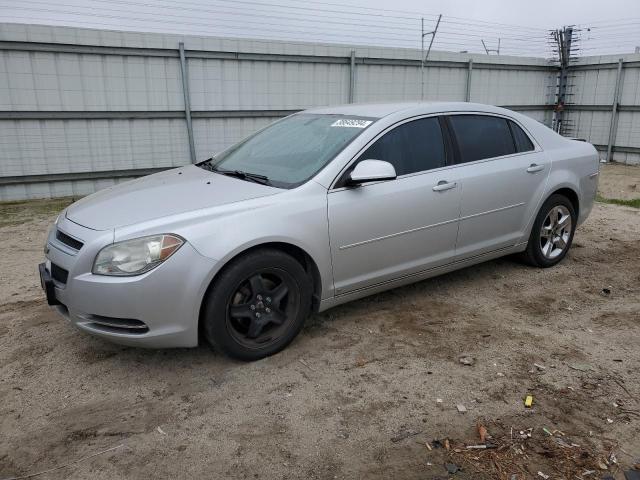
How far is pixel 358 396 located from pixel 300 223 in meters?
1.11

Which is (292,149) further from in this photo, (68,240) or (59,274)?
(59,274)

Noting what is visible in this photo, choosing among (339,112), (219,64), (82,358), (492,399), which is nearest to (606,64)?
(219,64)

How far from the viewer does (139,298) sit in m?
3.01

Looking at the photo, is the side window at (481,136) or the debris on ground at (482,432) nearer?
the debris on ground at (482,432)

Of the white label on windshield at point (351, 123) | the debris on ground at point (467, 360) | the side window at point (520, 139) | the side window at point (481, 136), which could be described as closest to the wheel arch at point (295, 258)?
the debris on ground at point (467, 360)

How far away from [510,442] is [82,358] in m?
2.66

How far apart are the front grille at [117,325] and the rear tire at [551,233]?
140 inches

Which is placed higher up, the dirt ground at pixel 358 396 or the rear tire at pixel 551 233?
the rear tire at pixel 551 233

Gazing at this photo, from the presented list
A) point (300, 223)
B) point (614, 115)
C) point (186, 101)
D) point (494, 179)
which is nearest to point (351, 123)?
point (300, 223)

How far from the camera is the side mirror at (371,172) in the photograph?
361 cm

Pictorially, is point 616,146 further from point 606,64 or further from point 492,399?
point 492,399

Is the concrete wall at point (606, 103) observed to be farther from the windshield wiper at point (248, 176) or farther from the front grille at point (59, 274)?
the front grille at point (59, 274)

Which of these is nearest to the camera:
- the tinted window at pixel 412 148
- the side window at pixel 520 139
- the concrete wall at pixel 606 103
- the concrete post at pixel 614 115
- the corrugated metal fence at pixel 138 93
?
the tinted window at pixel 412 148

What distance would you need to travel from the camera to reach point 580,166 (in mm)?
5199
